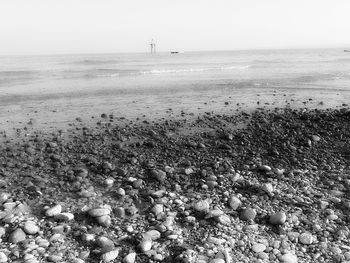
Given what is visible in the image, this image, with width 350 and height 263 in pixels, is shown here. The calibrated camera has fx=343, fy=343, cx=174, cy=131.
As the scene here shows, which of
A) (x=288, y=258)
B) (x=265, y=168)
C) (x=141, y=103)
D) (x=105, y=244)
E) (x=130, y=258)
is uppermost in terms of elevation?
(x=141, y=103)

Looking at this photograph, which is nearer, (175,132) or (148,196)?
(148,196)

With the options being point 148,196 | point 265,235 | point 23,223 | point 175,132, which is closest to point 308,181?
point 265,235

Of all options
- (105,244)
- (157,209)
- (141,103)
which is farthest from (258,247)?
(141,103)

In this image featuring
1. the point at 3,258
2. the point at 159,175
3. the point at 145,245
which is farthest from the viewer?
the point at 159,175

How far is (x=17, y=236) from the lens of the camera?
591cm

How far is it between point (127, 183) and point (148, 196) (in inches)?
36.4

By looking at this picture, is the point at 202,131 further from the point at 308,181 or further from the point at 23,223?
the point at 23,223

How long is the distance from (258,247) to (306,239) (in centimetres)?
97

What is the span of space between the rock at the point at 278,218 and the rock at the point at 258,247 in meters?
0.80

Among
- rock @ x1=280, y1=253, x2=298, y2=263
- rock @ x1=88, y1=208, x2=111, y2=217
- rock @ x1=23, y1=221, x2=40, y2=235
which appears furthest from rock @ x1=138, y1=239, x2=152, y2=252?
rock @ x1=280, y1=253, x2=298, y2=263

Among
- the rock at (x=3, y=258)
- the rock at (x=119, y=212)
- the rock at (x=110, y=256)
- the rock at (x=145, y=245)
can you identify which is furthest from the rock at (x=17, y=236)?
the rock at (x=145, y=245)

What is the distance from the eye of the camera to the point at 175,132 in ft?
42.4

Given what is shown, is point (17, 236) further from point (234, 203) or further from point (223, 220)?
point (234, 203)

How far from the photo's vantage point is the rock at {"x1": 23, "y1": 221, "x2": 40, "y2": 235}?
610cm
